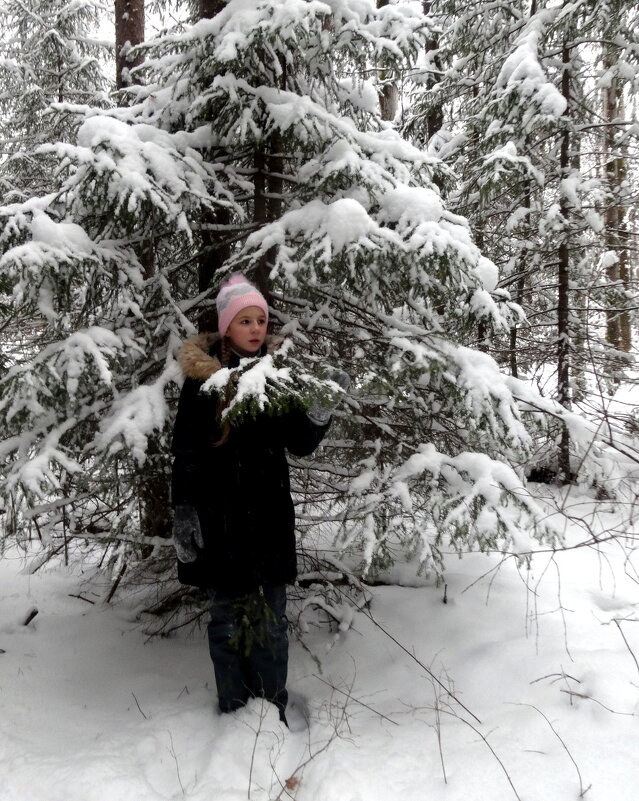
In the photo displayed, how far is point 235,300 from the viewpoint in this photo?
10.3 feet

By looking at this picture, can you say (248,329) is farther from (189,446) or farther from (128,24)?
(128,24)

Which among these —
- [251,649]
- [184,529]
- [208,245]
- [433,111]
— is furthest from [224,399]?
[433,111]

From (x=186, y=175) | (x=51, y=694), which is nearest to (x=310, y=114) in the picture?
(x=186, y=175)

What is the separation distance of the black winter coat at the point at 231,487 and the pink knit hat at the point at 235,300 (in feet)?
0.77

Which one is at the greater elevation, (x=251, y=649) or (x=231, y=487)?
(x=231, y=487)

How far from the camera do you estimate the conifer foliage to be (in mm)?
3084

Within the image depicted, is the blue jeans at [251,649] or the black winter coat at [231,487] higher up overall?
the black winter coat at [231,487]

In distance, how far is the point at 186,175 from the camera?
3455mm

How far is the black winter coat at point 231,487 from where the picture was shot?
3.14 metres

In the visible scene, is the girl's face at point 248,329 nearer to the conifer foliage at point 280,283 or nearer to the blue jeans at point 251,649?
the conifer foliage at point 280,283

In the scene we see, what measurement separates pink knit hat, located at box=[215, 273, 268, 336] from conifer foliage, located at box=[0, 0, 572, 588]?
0.89 ft

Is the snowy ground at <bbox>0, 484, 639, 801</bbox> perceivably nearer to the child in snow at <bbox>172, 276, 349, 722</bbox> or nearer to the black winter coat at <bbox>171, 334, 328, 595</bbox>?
the child in snow at <bbox>172, 276, 349, 722</bbox>

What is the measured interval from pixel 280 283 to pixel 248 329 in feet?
1.62

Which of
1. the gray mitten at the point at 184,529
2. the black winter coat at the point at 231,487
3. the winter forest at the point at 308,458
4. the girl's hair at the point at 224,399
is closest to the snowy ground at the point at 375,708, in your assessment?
the winter forest at the point at 308,458
